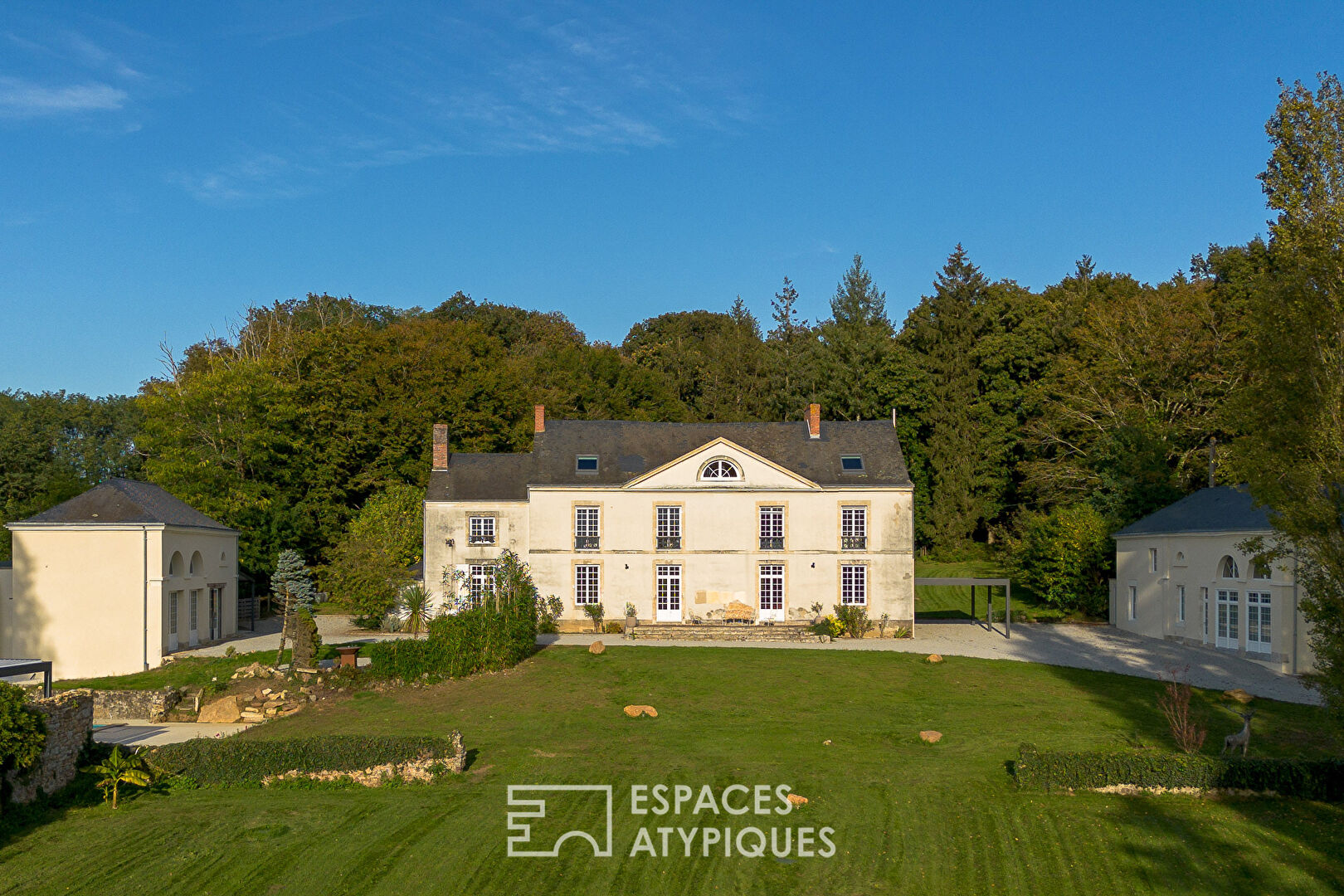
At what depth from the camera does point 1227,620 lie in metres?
31.2

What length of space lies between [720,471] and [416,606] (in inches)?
484

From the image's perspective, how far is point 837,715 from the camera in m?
23.4

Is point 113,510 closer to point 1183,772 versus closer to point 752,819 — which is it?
point 752,819

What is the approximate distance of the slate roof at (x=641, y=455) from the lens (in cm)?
3747

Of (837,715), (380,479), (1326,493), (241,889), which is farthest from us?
(380,479)

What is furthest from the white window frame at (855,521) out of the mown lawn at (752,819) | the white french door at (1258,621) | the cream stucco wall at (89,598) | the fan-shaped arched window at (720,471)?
the cream stucco wall at (89,598)

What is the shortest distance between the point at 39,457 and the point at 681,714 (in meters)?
51.0

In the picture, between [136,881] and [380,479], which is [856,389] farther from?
[136,881]

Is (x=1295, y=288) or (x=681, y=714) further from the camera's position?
(x=681, y=714)

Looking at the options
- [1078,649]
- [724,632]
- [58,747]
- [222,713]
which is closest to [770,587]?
[724,632]

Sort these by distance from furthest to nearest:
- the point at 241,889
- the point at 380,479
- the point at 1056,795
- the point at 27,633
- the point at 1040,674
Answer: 1. the point at 380,479
2. the point at 27,633
3. the point at 1040,674
4. the point at 1056,795
5. the point at 241,889

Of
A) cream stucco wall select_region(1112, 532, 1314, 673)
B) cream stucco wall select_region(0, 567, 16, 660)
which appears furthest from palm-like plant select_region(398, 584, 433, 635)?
cream stucco wall select_region(1112, 532, 1314, 673)

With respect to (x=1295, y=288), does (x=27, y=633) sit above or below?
below

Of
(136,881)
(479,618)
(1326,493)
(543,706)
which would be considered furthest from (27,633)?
(1326,493)
